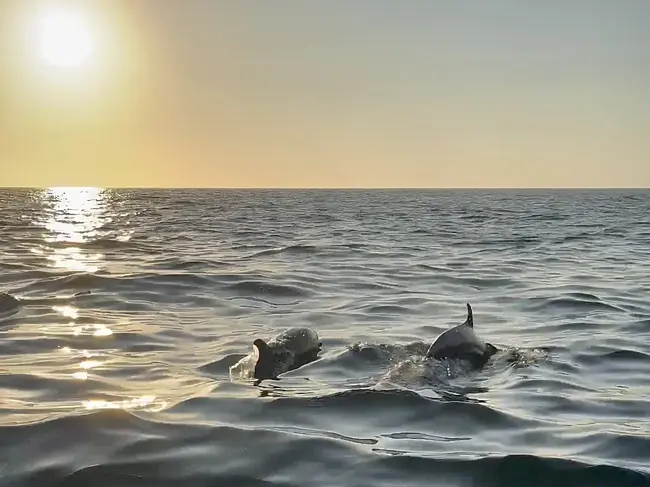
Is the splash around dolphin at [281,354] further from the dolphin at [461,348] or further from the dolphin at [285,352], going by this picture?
the dolphin at [461,348]

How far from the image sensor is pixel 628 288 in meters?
17.0

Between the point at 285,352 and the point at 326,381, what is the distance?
4.12 ft

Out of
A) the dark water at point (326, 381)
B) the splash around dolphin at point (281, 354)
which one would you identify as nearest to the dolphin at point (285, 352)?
the splash around dolphin at point (281, 354)

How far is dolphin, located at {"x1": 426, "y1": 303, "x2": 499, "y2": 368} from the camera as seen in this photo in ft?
31.9

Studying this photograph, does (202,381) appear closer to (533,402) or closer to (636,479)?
(533,402)

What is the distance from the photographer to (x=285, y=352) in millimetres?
9953

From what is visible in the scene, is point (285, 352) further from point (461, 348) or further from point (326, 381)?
point (461, 348)

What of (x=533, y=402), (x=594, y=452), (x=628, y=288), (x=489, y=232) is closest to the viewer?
(x=594, y=452)

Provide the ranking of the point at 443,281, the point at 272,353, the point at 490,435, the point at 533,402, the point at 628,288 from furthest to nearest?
1. the point at 443,281
2. the point at 628,288
3. the point at 272,353
4. the point at 533,402
5. the point at 490,435

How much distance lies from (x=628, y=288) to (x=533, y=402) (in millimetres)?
10248

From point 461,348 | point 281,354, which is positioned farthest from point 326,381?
point 461,348

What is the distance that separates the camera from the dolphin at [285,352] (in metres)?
9.27

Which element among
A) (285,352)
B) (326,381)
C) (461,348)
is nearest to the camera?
(326,381)

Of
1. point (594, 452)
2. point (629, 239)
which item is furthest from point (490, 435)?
point (629, 239)
